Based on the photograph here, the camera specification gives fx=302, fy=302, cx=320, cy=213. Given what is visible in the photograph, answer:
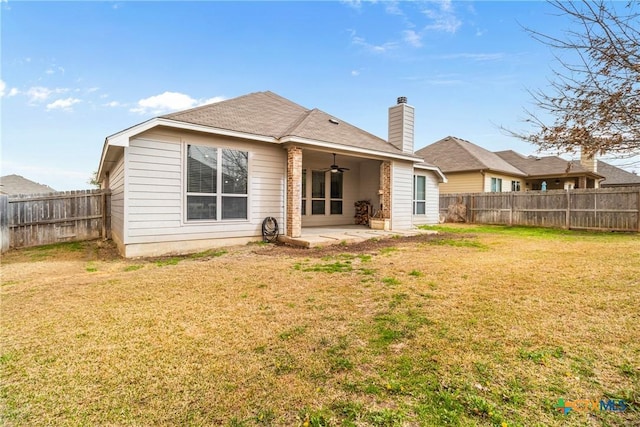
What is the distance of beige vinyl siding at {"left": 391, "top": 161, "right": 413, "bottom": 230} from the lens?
1132 cm

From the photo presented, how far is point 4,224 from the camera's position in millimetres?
8195

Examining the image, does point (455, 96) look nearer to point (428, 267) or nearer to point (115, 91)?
point (428, 267)

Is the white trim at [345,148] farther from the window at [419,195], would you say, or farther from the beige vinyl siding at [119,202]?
the beige vinyl siding at [119,202]

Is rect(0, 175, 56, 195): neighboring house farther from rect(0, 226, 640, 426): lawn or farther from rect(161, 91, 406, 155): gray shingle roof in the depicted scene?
rect(0, 226, 640, 426): lawn

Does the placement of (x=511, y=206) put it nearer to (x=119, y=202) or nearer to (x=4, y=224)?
(x=119, y=202)

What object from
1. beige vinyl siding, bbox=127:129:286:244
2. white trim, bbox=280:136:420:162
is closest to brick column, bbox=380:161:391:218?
white trim, bbox=280:136:420:162

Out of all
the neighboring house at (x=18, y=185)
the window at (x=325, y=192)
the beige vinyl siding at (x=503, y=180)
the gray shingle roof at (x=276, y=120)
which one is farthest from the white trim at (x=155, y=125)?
the neighboring house at (x=18, y=185)

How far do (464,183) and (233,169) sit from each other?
1642 cm

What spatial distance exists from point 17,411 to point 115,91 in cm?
1630

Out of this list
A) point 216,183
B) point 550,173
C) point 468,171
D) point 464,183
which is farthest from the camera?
point 550,173

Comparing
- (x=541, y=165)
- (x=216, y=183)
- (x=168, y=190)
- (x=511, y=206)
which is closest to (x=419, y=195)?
(x=511, y=206)

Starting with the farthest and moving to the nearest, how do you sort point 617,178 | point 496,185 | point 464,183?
point 617,178 → point 496,185 → point 464,183

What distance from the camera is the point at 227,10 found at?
33.4 feet

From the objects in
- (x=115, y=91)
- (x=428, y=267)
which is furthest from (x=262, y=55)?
(x=428, y=267)
